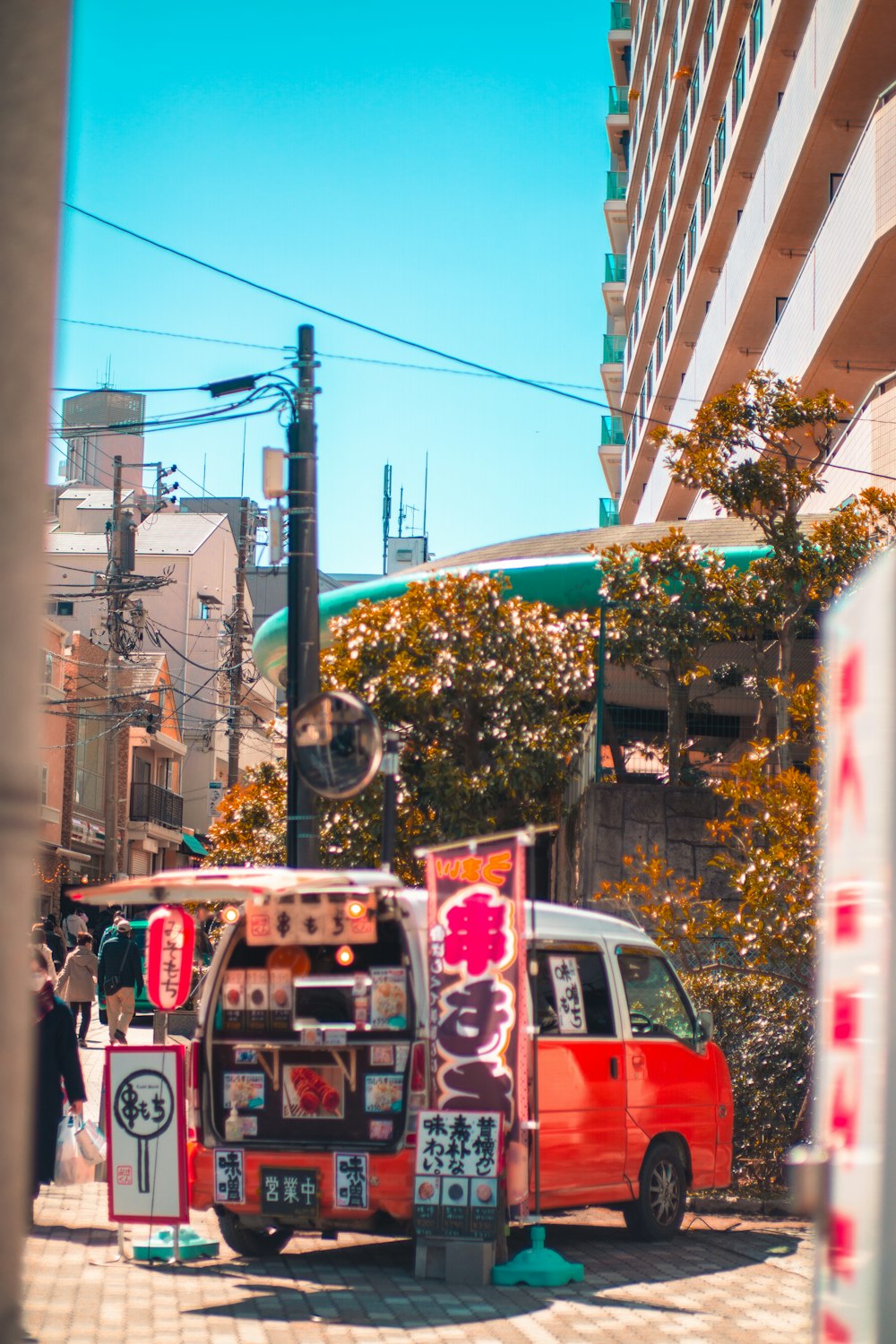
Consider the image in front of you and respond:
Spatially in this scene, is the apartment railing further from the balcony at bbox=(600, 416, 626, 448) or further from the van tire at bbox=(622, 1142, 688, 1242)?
the van tire at bbox=(622, 1142, 688, 1242)

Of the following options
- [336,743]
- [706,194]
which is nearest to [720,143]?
[706,194]

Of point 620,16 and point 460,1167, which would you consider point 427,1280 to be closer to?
point 460,1167

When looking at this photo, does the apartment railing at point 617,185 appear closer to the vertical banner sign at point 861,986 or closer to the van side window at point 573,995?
the van side window at point 573,995

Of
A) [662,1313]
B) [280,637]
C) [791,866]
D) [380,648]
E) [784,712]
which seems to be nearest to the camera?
[662,1313]

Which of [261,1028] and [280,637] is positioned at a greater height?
[280,637]

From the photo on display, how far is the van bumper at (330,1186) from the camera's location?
8.95 m

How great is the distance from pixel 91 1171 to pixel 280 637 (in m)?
13.3

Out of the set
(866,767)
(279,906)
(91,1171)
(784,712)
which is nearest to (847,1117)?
(866,767)

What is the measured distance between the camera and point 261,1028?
9695mm

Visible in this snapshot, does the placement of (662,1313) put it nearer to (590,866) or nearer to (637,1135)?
(637,1135)

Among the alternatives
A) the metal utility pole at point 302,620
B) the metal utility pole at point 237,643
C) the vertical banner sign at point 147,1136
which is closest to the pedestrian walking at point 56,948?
the metal utility pole at point 302,620

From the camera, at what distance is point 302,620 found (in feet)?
39.5

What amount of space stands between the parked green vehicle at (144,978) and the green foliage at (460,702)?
3820mm

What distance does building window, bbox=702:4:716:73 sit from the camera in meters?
33.7
